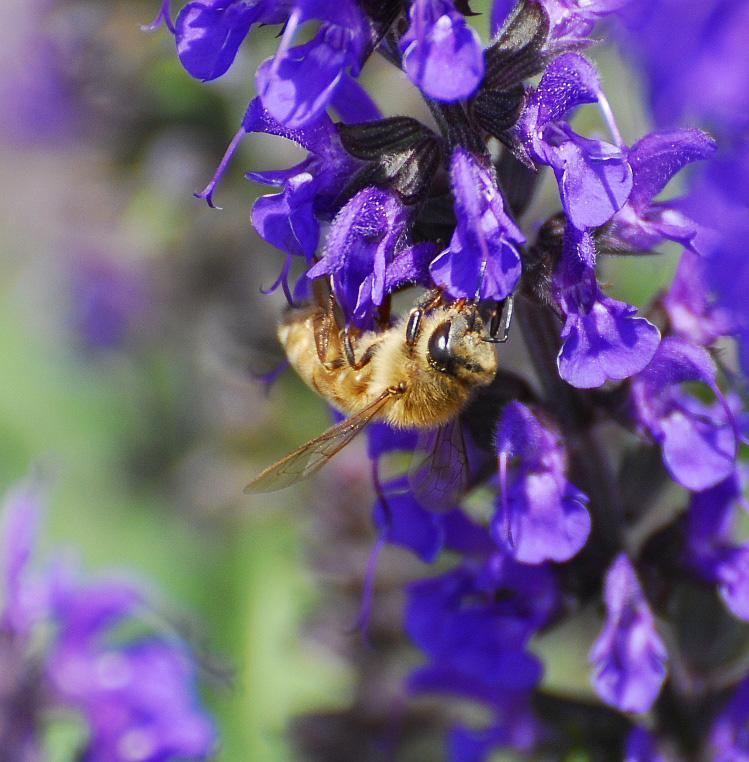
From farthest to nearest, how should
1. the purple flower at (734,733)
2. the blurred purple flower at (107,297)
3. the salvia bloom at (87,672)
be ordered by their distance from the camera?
1. the blurred purple flower at (107,297)
2. the salvia bloom at (87,672)
3. the purple flower at (734,733)

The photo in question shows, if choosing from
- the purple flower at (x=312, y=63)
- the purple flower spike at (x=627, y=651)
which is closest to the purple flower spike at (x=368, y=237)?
the purple flower at (x=312, y=63)

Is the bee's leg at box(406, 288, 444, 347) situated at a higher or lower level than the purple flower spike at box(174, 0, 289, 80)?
lower

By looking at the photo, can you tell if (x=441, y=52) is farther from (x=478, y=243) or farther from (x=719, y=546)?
(x=719, y=546)

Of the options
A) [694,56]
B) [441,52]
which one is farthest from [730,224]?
[441,52]

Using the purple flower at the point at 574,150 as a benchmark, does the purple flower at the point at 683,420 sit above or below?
below

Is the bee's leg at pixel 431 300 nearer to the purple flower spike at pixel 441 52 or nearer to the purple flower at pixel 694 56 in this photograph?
the purple flower spike at pixel 441 52

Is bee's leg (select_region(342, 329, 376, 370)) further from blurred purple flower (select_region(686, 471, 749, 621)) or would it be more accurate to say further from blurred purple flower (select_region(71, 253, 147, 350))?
blurred purple flower (select_region(71, 253, 147, 350))

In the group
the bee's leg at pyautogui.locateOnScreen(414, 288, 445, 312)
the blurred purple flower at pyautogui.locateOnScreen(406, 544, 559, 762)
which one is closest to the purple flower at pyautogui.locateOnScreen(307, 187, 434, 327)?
the bee's leg at pyautogui.locateOnScreen(414, 288, 445, 312)
